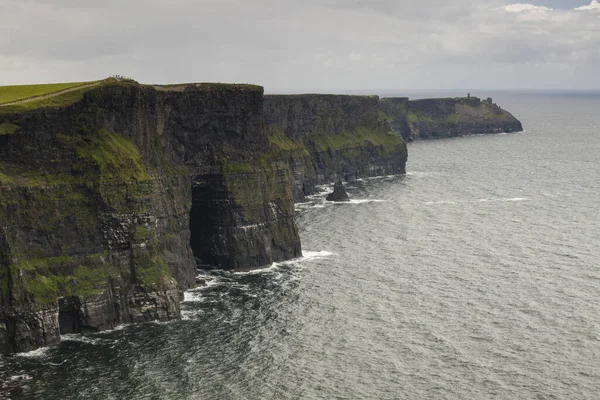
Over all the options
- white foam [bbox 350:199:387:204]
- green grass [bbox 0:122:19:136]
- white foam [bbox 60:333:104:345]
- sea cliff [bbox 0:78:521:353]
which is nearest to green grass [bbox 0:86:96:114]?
sea cliff [bbox 0:78:521:353]

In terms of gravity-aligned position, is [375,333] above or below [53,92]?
below

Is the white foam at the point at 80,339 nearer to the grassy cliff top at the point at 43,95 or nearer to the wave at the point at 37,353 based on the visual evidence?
the wave at the point at 37,353

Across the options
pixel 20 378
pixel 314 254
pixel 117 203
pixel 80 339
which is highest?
pixel 117 203

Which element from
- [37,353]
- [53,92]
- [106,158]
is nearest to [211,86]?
[53,92]

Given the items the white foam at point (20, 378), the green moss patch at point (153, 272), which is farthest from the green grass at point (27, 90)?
the white foam at point (20, 378)

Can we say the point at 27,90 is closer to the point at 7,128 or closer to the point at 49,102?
the point at 49,102

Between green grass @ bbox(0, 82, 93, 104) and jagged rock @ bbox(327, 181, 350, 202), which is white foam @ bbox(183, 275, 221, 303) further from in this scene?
jagged rock @ bbox(327, 181, 350, 202)

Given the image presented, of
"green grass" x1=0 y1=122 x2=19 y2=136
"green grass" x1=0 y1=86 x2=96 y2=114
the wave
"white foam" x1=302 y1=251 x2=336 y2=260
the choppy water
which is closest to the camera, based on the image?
the choppy water
